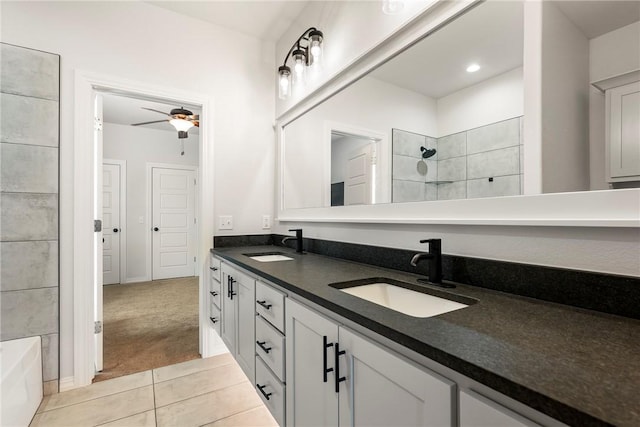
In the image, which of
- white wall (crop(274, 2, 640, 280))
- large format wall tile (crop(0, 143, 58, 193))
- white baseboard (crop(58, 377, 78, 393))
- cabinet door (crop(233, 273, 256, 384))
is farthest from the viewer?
white baseboard (crop(58, 377, 78, 393))

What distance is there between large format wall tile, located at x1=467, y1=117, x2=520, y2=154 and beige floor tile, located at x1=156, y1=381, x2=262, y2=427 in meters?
1.81

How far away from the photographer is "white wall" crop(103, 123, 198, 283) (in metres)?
4.82

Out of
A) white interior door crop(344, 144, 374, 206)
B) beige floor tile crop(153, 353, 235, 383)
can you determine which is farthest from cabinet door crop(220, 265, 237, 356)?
white interior door crop(344, 144, 374, 206)

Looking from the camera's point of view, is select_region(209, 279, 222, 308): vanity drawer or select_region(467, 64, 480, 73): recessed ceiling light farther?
select_region(209, 279, 222, 308): vanity drawer

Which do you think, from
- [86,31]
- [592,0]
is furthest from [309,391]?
[86,31]

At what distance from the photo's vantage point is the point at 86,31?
2.00 m

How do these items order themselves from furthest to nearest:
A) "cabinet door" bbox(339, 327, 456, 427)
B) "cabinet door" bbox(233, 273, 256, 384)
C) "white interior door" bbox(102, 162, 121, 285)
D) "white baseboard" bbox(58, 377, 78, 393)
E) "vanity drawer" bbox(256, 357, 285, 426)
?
"white interior door" bbox(102, 162, 121, 285)
"white baseboard" bbox(58, 377, 78, 393)
"cabinet door" bbox(233, 273, 256, 384)
"vanity drawer" bbox(256, 357, 285, 426)
"cabinet door" bbox(339, 327, 456, 427)

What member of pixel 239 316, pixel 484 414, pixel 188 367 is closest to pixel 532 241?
pixel 484 414

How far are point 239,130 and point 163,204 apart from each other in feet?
11.0

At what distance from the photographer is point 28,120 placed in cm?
183

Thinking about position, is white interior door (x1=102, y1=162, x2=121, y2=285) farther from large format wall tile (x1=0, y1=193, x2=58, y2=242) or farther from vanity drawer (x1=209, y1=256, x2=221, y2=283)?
vanity drawer (x1=209, y1=256, x2=221, y2=283)

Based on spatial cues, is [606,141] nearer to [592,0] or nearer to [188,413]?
[592,0]

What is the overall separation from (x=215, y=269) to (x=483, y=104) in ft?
6.34

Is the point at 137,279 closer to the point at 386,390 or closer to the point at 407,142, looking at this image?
the point at 407,142
